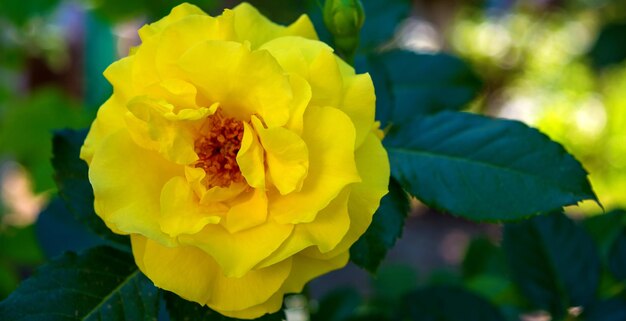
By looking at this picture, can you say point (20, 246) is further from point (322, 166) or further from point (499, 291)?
point (322, 166)

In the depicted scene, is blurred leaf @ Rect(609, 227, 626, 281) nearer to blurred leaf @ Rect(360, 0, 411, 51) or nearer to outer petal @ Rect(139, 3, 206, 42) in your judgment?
blurred leaf @ Rect(360, 0, 411, 51)

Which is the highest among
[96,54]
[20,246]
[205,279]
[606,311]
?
[205,279]

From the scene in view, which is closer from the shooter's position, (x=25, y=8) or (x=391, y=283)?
(x=391, y=283)

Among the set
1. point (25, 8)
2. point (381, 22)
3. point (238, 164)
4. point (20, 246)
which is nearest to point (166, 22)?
point (238, 164)

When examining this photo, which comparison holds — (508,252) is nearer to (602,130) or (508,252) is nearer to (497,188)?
(497,188)

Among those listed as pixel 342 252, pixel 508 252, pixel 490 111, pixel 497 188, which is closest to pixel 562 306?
pixel 508 252

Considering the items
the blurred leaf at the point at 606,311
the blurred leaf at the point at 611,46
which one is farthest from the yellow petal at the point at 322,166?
the blurred leaf at the point at 611,46
